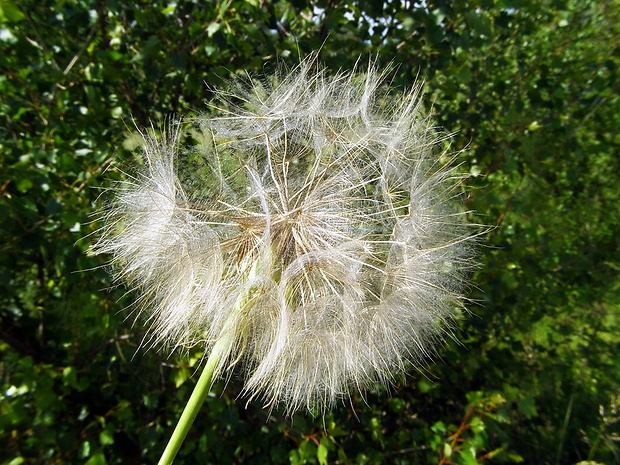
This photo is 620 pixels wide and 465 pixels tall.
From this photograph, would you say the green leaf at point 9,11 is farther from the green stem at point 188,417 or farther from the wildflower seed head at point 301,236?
the green stem at point 188,417

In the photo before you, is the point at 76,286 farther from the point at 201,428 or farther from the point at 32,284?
the point at 201,428

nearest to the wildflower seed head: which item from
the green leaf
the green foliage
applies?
the green foliage

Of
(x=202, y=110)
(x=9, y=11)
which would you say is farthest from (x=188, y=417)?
(x=9, y=11)

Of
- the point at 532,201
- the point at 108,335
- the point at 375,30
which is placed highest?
the point at 375,30

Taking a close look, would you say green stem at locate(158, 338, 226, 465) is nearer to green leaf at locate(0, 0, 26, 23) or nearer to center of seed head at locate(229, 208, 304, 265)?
center of seed head at locate(229, 208, 304, 265)

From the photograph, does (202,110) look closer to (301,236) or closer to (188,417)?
(301,236)

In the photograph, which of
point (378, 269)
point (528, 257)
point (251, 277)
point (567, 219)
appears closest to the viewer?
point (251, 277)

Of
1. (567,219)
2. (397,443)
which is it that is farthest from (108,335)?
(567,219)

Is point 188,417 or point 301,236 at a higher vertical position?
point 301,236
